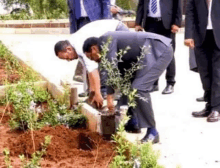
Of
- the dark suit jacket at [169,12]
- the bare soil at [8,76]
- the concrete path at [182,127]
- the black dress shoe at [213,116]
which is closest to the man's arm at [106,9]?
the dark suit jacket at [169,12]

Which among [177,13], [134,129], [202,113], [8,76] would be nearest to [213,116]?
[202,113]

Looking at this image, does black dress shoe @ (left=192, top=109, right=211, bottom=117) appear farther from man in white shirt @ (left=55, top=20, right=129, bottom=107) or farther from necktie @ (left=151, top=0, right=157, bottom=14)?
necktie @ (left=151, top=0, right=157, bottom=14)

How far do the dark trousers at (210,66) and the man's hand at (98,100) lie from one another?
1.22 metres

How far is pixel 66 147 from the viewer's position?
515 cm

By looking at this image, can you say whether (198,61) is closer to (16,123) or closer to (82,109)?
(82,109)

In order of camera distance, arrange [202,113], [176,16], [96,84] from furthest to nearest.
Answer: [176,16], [202,113], [96,84]

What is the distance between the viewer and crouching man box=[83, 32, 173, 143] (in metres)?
5.59

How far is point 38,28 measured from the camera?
53.5 ft

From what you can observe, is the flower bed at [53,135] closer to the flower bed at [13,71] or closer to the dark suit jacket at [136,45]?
the dark suit jacket at [136,45]

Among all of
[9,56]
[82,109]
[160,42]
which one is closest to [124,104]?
[82,109]

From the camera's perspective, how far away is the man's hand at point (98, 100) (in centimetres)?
632

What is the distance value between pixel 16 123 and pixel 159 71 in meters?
1.46

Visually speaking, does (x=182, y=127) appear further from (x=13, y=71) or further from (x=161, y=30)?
(x=13, y=71)

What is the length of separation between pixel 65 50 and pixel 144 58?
880 mm
